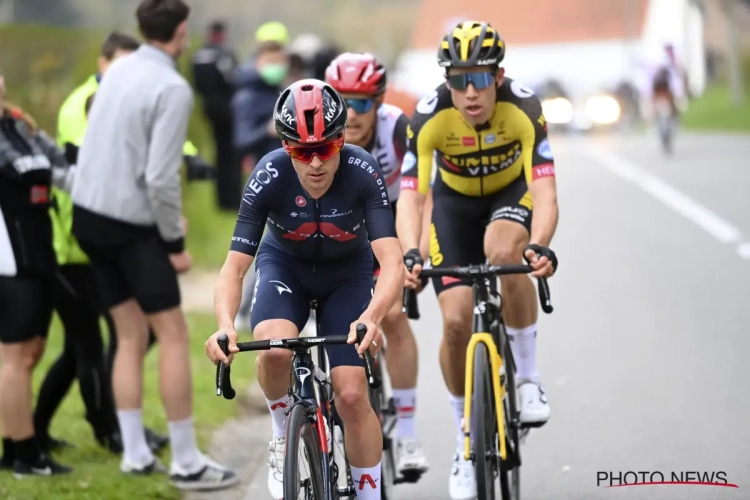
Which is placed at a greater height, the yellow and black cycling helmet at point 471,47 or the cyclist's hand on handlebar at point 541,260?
the yellow and black cycling helmet at point 471,47

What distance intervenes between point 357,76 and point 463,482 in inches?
84.8

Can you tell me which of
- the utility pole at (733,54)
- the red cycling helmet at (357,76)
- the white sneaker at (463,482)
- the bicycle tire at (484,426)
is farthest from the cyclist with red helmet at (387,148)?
the utility pole at (733,54)

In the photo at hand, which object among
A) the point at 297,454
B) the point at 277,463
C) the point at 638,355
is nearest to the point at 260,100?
the point at 638,355

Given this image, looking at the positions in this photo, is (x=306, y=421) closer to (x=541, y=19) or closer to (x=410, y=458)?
(x=410, y=458)

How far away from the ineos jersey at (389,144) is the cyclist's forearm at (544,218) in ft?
3.49

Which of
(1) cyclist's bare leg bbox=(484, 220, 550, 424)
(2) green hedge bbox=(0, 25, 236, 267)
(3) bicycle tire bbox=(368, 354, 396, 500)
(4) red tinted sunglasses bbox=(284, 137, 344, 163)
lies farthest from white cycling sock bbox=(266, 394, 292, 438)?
(2) green hedge bbox=(0, 25, 236, 267)

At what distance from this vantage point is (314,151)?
542cm

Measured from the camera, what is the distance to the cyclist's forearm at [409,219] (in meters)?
6.63

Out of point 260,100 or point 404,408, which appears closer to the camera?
point 404,408

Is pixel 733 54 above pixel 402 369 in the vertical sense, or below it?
above

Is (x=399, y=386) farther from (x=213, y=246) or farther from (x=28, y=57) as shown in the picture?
(x=213, y=246)

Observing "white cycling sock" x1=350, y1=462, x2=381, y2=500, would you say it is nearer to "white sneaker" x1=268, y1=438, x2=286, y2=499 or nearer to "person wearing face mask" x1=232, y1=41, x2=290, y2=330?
"white sneaker" x1=268, y1=438, x2=286, y2=499

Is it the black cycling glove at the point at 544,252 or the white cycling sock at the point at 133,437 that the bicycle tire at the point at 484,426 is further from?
the white cycling sock at the point at 133,437

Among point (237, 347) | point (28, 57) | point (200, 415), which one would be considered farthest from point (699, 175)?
point (237, 347)
